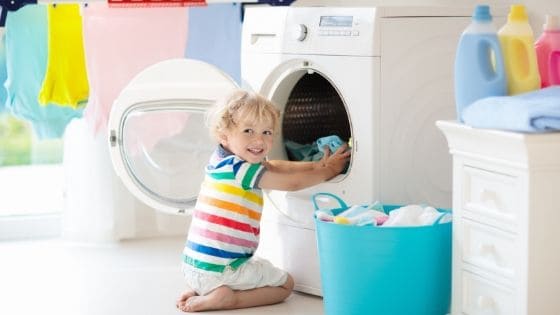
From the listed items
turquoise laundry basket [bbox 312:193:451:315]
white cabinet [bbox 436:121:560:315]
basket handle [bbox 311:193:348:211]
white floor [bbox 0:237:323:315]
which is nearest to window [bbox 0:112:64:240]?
white floor [bbox 0:237:323:315]

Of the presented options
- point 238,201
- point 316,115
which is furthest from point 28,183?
point 238,201

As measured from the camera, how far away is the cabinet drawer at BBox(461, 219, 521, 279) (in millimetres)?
2293

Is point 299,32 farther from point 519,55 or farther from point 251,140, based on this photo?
point 519,55

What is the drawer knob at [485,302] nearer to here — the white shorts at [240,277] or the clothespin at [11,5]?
the white shorts at [240,277]

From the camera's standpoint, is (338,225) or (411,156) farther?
(411,156)

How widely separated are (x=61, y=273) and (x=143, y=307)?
23.0 inches

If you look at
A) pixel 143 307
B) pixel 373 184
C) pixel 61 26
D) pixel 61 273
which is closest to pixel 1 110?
pixel 61 26

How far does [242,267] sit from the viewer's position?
117 inches

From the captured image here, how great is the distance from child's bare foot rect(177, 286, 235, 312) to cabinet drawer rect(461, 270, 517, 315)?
74 cm

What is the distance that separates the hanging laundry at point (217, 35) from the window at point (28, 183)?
30.7 inches

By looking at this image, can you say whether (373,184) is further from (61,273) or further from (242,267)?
(61,273)

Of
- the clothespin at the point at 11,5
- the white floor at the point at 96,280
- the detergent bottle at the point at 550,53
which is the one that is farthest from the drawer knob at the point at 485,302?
the clothespin at the point at 11,5

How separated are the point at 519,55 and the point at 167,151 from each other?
137 cm

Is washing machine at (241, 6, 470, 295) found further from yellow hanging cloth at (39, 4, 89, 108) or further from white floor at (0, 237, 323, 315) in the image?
yellow hanging cloth at (39, 4, 89, 108)
